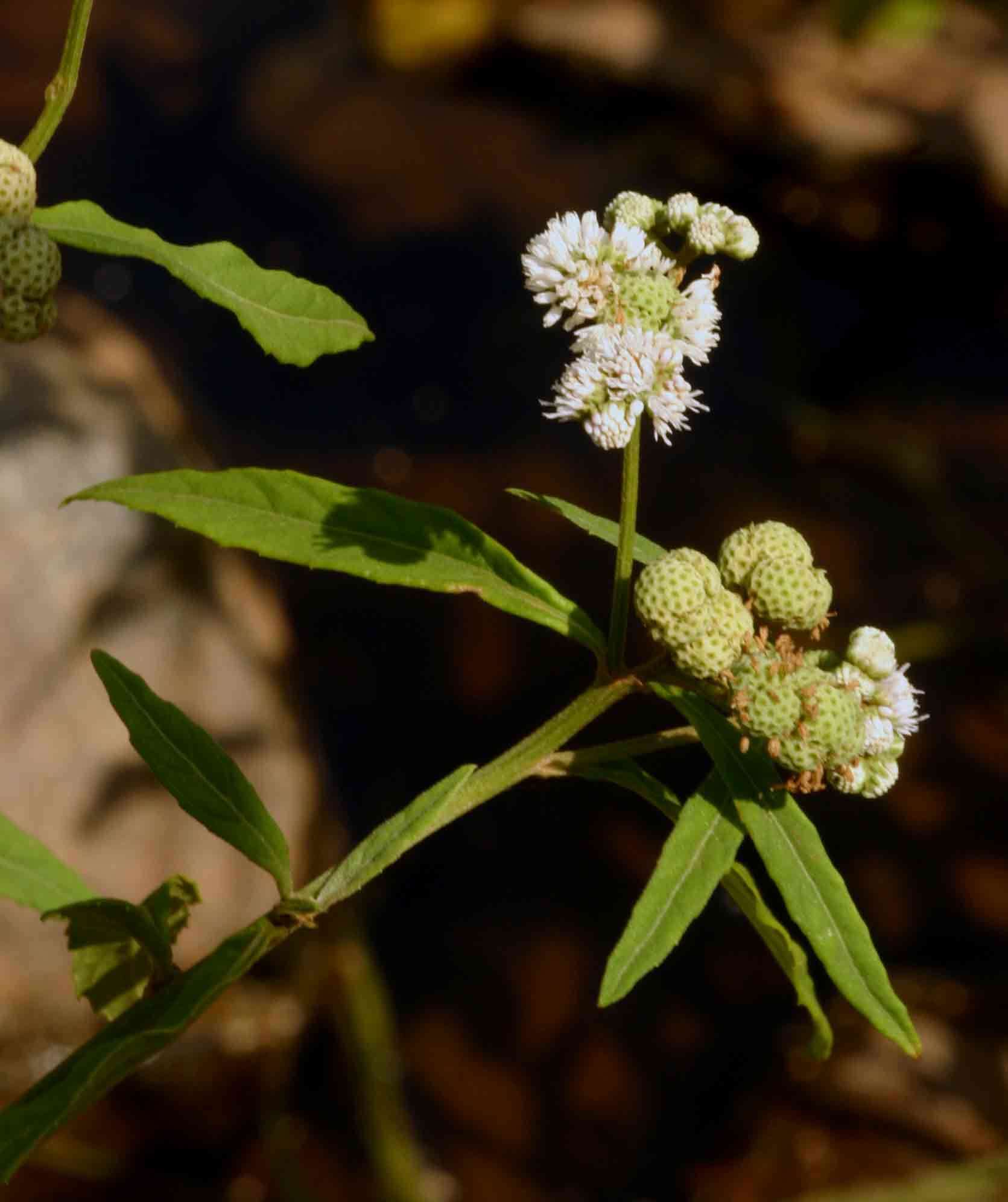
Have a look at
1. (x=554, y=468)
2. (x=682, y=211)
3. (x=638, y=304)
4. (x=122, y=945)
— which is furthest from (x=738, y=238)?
(x=554, y=468)

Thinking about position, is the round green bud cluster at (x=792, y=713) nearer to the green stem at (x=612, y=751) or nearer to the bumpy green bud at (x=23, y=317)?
the green stem at (x=612, y=751)

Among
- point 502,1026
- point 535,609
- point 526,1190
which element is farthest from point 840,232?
point 535,609

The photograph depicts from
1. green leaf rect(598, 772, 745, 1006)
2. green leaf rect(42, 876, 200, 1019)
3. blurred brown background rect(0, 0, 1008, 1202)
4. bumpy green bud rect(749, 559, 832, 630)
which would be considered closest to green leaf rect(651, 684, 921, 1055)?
green leaf rect(598, 772, 745, 1006)

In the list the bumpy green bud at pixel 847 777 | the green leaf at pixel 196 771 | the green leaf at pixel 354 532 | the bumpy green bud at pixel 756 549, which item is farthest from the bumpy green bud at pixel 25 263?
the bumpy green bud at pixel 847 777

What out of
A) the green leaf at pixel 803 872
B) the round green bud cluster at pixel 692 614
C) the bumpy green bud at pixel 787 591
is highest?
the bumpy green bud at pixel 787 591

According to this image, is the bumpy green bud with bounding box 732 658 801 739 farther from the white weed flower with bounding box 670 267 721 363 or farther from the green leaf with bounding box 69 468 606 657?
the white weed flower with bounding box 670 267 721 363

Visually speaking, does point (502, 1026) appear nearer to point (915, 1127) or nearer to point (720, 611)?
point (915, 1127)

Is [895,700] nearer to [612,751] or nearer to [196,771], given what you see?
[612,751]

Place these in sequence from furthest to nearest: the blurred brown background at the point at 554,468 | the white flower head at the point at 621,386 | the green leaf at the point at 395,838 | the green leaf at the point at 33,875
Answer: the blurred brown background at the point at 554,468, the green leaf at the point at 33,875, the white flower head at the point at 621,386, the green leaf at the point at 395,838
